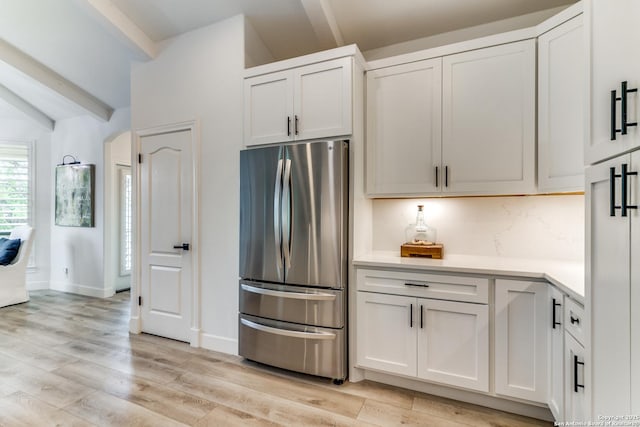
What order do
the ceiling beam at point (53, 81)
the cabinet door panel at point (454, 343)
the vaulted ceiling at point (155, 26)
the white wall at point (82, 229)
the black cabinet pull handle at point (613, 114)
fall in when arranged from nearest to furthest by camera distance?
the black cabinet pull handle at point (613, 114), the cabinet door panel at point (454, 343), the vaulted ceiling at point (155, 26), the ceiling beam at point (53, 81), the white wall at point (82, 229)

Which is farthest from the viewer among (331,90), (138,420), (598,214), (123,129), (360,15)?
(123,129)

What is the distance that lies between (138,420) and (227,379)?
0.63m

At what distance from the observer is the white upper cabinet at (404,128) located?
2332mm

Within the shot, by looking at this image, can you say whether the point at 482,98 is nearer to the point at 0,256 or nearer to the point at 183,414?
the point at 183,414

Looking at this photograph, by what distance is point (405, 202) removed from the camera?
272 centimetres

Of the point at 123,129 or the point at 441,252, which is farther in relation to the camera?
the point at 123,129

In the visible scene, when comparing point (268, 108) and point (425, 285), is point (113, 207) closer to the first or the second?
point (268, 108)

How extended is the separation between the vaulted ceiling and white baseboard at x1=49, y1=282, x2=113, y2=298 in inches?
108

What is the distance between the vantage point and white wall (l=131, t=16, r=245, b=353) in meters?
2.80

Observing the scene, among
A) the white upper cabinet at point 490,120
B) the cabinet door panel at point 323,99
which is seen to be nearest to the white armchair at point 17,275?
the cabinet door panel at point 323,99

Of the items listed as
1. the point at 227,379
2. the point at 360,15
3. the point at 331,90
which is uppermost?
the point at 360,15

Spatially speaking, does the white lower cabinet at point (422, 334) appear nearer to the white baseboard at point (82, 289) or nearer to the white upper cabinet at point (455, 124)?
the white upper cabinet at point (455, 124)

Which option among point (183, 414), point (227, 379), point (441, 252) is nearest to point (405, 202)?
point (441, 252)

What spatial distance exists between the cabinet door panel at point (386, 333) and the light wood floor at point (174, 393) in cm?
21
